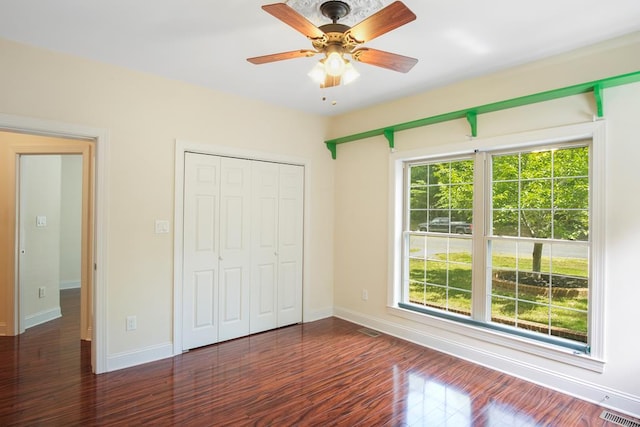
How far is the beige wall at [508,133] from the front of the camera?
8.04 feet

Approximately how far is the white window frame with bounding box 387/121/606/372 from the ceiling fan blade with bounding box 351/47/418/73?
4.68ft

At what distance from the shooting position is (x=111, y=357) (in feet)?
9.77

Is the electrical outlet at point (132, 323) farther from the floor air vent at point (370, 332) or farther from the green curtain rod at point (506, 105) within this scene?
the green curtain rod at point (506, 105)

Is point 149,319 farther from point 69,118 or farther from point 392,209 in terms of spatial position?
point 392,209

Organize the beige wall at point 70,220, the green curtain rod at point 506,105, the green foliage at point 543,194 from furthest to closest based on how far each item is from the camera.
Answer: the beige wall at point 70,220 < the green foliage at point 543,194 < the green curtain rod at point 506,105

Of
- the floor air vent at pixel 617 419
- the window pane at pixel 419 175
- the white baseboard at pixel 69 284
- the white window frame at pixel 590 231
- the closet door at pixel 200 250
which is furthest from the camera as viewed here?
the white baseboard at pixel 69 284

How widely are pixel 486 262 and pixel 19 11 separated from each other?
13.5 ft

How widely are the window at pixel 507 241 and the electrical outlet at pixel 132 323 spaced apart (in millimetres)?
2716

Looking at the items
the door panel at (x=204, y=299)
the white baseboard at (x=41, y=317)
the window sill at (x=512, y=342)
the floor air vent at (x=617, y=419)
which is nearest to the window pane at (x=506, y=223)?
the window sill at (x=512, y=342)

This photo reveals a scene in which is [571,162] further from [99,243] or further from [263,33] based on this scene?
[99,243]

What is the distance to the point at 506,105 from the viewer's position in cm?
298

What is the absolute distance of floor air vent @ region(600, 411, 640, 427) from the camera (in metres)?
2.28

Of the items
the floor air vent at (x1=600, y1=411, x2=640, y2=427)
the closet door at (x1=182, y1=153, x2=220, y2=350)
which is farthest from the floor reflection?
the closet door at (x1=182, y1=153, x2=220, y2=350)

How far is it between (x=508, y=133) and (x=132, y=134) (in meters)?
3.39
